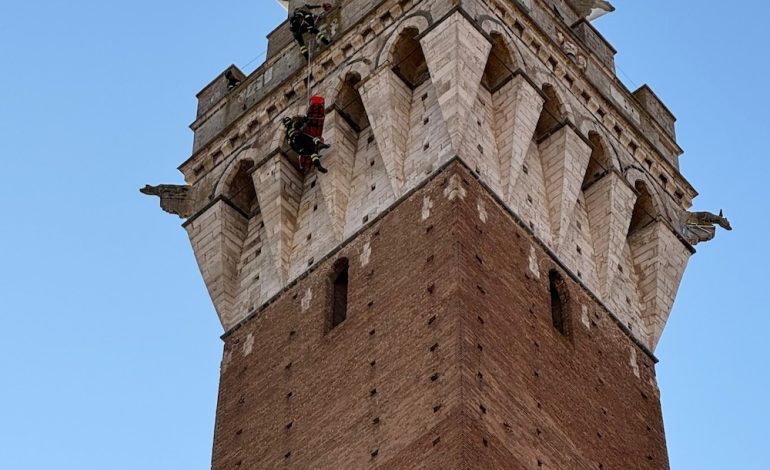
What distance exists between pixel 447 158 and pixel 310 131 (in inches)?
117

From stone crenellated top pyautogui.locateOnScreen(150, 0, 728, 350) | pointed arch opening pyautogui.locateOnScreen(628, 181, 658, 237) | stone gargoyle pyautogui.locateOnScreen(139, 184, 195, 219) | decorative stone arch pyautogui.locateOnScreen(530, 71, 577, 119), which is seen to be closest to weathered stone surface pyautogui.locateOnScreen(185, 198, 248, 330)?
stone crenellated top pyautogui.locateOnScreen(150, 0, 728, 350)

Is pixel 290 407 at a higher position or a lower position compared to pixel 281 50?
lower

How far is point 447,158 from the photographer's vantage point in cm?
2942

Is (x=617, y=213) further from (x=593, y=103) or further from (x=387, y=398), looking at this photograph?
(x=387, y=398)

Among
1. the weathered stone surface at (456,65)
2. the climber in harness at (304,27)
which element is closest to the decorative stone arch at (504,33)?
the weathered stone surface at (456,65)

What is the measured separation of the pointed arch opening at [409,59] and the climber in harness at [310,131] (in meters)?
1.30

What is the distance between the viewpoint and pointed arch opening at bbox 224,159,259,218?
1302 inches

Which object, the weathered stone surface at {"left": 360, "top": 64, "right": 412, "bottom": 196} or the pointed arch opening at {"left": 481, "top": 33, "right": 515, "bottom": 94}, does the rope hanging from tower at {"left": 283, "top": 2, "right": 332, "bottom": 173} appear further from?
the pointed arch opening at {"left": 481, "top": 33, "right": 515, "bottom": 94}

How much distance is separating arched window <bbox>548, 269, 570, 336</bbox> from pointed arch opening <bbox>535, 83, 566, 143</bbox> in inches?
114

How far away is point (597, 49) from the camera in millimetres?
34562

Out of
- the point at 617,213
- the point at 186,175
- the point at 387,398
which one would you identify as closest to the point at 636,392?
the point at 617,213

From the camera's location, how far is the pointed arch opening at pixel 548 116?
32094 mm

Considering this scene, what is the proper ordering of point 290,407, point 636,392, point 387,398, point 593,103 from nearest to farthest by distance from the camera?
point 387,398 < point 290,407 < point 636,392 < point 593,103

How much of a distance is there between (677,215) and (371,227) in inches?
253
